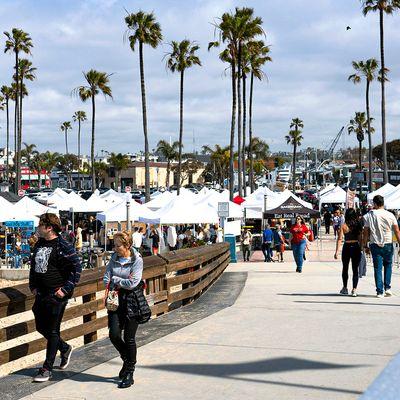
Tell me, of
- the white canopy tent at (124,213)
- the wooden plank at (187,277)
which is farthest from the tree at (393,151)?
the wooden plank at (187,277)

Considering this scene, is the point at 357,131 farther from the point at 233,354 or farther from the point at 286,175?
the point at 233,354

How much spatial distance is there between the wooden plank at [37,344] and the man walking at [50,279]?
0.48 metres

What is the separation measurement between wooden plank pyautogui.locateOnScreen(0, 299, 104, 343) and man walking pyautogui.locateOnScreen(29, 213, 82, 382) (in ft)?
1.43

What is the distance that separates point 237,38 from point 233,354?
46.6 m

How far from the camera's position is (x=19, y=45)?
A: 65.7 meters

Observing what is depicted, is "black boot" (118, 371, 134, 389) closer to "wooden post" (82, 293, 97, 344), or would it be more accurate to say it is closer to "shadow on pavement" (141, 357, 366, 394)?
"shadow on pavement" (141, 357, 366, 394)

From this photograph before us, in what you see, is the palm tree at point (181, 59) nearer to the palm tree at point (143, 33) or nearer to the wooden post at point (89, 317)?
the palm tree at point (143, 33)

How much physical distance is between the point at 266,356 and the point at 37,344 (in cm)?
231

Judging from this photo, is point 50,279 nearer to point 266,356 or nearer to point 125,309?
point 125,309

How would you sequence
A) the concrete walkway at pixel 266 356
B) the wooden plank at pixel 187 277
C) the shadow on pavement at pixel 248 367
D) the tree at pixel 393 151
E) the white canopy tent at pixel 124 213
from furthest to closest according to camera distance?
the tree at pixel 393 151 < the white canopy tent at pixel 124 213 < the wooden plank at pixel 187 277 < the shadow on pavement at pixel 248 367 < the concrete walkway at pixel 266 356

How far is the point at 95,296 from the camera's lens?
8.48 metres

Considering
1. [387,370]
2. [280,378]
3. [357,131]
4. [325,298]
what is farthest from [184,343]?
[357,131]

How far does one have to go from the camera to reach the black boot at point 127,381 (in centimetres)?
613

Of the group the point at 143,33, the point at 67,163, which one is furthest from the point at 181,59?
the point at 67,163
